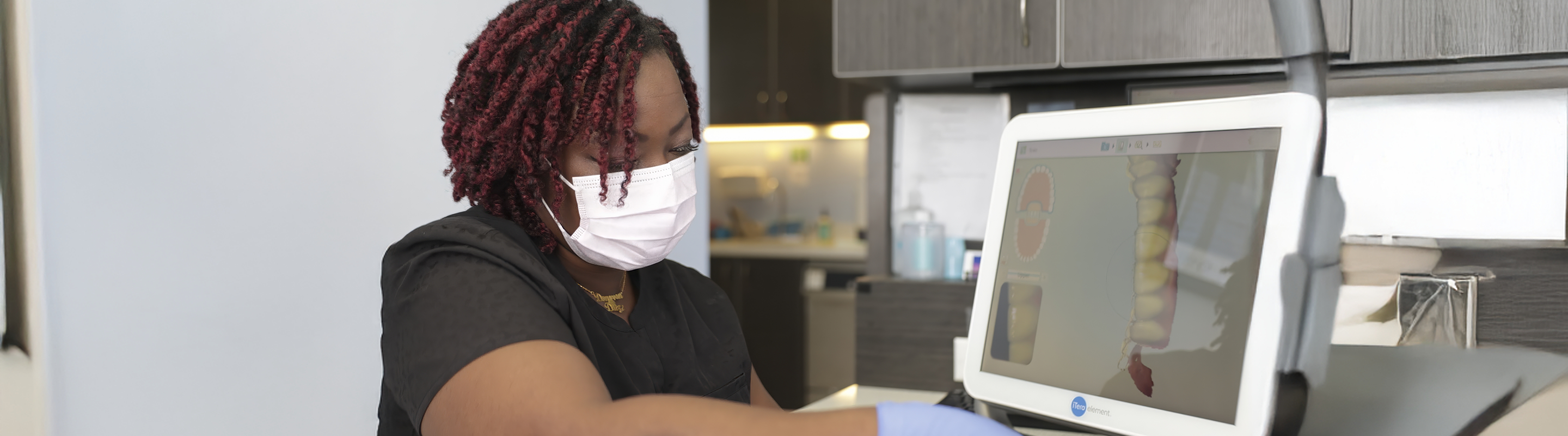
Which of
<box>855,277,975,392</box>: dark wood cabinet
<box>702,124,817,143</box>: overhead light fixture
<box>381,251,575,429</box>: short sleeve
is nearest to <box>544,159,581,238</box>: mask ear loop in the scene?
<box>381,251,575,429</box>: short sleeve

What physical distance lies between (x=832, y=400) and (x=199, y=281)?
2.61 feet

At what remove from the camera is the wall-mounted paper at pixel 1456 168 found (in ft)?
2.78

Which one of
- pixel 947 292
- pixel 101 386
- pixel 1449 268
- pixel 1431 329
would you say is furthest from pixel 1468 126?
pixel 101 386

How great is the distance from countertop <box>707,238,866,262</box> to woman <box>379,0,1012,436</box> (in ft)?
7.37

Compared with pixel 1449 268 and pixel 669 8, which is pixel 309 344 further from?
pixel 1449 268

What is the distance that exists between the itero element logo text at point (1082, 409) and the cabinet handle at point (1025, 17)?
0.94m

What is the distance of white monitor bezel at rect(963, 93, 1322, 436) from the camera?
23.0 inches

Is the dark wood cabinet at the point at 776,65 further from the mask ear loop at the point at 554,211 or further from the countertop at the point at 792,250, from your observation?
the mask ear loop at the point at 554,211

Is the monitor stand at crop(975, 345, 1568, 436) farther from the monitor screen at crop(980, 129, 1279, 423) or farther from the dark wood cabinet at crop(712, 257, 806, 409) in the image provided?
the dark wood cabinet at crop(712, 257, 806, 409)

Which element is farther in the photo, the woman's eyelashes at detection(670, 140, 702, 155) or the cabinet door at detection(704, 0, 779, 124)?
the cabinet door at detection(704, 0, 779, 124)

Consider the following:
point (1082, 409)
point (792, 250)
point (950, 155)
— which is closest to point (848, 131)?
point (792, 250)

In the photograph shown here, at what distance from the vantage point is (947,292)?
5.67 feet

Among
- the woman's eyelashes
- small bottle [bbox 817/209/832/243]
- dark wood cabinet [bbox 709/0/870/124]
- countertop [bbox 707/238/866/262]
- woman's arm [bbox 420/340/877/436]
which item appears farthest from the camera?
small bottle [bbox 817/209/832/243]

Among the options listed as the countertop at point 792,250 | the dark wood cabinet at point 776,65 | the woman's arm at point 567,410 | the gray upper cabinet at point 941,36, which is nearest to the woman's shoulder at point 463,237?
the woman's arm at point 567,410
